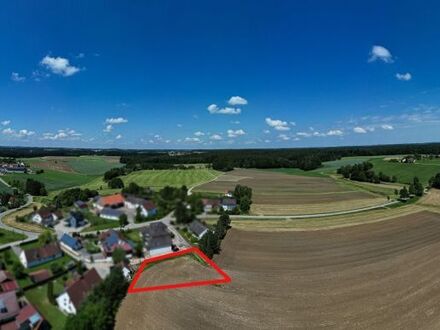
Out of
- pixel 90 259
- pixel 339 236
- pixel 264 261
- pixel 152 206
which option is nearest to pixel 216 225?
pixel 152 206

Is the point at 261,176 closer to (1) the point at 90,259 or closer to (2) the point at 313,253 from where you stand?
(1) the point at 90,259

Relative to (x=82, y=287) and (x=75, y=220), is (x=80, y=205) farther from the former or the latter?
(x=82, y=287)

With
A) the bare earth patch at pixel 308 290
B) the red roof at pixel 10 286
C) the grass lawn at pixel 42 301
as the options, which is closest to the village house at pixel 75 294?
the grass lawn at pixel 42 301

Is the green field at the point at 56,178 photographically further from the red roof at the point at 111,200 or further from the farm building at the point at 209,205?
the farm building at the point at 209,205

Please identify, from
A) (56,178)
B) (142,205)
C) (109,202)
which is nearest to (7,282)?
(109,202)

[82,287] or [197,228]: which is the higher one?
[197,228]

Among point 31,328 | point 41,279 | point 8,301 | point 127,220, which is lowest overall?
point 31,328

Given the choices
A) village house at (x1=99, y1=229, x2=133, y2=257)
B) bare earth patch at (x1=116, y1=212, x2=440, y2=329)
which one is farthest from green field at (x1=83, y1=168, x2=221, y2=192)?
bare earth patch at (x1=116, y1=212, x2=440, y2=329)
